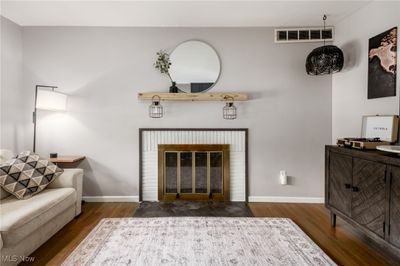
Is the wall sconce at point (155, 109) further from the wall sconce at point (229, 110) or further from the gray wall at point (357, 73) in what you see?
the gray wall at point (357, 73)

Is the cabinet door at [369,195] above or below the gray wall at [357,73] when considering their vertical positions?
below

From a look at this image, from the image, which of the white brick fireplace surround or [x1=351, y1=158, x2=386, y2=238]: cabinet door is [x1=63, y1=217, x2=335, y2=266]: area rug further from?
the white brick fireplace surround

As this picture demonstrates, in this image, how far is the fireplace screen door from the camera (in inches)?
126

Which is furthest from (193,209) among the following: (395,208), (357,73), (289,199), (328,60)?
(357,73)

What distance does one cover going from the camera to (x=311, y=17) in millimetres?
2932

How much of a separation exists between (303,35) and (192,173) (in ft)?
8.00

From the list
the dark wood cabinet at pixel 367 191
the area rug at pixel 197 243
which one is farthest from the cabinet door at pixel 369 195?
the area rug at pixel 197 243

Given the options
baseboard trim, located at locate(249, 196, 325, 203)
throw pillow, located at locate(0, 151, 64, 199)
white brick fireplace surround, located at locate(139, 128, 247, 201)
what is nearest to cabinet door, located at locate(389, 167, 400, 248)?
baseboard trim, located at locate(249, 196, 325, 203)

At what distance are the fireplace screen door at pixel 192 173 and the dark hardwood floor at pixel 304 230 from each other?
0.50 m

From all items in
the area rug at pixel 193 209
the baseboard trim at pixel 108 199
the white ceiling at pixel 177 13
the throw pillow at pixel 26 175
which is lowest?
the area rug at pixel 193 209

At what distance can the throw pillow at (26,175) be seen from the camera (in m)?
2.18

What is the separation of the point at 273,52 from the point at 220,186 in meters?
2.01

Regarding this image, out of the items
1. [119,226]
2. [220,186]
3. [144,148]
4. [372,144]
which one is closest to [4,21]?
[144,148]

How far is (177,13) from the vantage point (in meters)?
2.82
